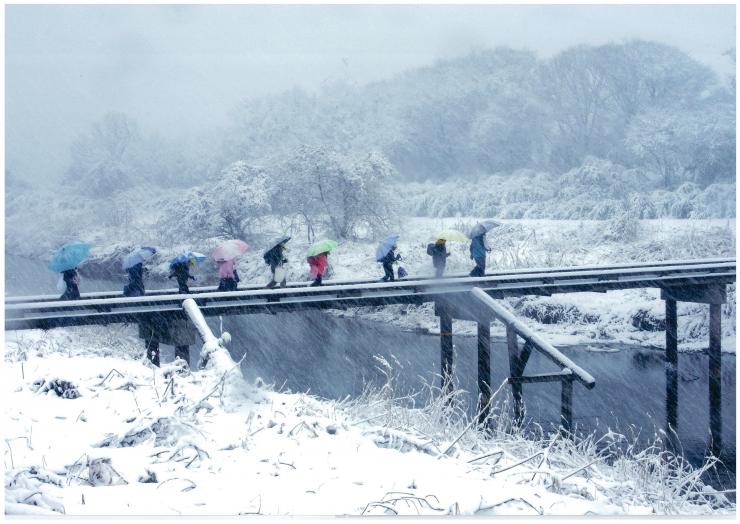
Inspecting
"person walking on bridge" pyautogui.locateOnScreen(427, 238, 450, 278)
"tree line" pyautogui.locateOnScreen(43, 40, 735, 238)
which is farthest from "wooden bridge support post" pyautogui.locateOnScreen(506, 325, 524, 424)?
"tree line" pyautogui.locateOnScreen(43, 40, 735, 238)

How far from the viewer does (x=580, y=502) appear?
476 centimetres

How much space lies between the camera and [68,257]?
9891 mm

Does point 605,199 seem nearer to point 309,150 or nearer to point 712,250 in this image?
point 712,250

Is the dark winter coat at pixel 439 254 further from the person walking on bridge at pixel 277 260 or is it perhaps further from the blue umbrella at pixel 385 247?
the person walking on bridge at pixel 277 260

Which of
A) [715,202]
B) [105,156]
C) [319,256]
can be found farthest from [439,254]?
[105,156]

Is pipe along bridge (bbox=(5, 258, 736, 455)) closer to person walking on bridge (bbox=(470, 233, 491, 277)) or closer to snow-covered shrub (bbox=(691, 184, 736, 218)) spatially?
person walking on bridge (bbox=(470, 233, 491, 277))

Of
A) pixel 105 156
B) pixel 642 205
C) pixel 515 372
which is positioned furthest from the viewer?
pixel 105 156

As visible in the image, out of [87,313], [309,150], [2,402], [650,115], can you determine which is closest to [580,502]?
[2,402]

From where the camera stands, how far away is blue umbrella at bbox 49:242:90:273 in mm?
9867

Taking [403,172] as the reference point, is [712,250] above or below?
below

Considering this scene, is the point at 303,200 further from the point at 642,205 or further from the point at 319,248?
the point at 319,248

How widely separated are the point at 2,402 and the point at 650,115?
30032mm

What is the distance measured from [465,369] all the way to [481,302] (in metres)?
5.25

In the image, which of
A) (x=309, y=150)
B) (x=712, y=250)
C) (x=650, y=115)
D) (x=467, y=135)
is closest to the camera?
(x=712, y=250)
